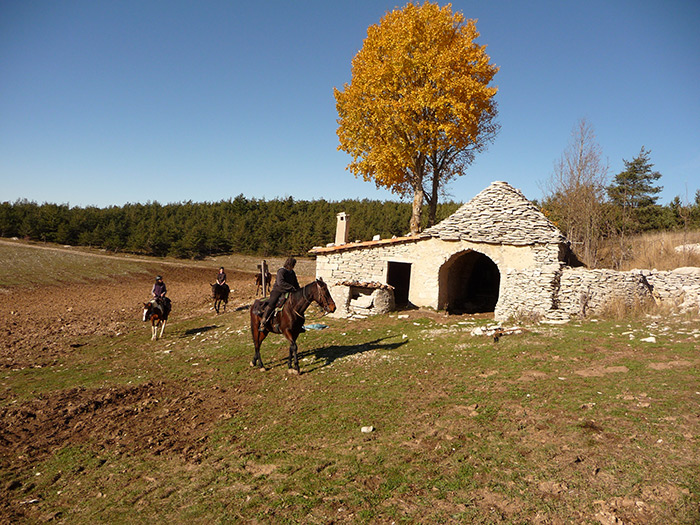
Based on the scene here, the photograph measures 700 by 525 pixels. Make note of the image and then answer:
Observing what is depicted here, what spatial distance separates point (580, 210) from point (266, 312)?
22.6 meters

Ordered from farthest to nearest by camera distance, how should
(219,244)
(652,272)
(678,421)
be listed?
(219,244) < (652,272) < (678,421)

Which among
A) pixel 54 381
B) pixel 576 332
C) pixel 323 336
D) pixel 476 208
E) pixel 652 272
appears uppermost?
pixel 476 208

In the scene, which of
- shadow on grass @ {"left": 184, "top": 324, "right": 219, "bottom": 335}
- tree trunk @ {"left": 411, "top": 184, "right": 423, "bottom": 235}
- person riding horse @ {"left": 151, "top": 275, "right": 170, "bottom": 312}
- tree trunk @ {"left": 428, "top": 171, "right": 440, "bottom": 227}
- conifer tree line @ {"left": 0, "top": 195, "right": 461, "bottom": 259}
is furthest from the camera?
conifer tree line @ {"left": 0, "top": 195, "right": 461, "bottom": 259}

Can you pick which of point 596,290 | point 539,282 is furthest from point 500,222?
point 596,290

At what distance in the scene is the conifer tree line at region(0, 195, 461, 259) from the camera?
169 feet

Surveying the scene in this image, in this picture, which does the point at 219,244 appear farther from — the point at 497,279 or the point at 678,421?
the point at 678,421

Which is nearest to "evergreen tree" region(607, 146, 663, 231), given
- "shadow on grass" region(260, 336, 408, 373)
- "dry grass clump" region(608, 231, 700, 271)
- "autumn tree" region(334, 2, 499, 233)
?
"dry grass clump" region(608, 231, 700, 271)

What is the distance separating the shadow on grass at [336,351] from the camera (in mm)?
11289

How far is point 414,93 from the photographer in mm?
21156

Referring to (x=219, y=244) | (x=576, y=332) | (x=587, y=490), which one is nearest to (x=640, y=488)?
(x=587, y=490)

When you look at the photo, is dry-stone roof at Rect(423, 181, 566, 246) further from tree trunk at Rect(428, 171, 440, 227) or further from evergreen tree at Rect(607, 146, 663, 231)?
evergreen tree at Rect(607, 146, 663, 231)

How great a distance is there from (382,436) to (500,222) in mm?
13114

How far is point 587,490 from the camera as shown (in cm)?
484

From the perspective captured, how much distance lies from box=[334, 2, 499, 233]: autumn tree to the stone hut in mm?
4398
